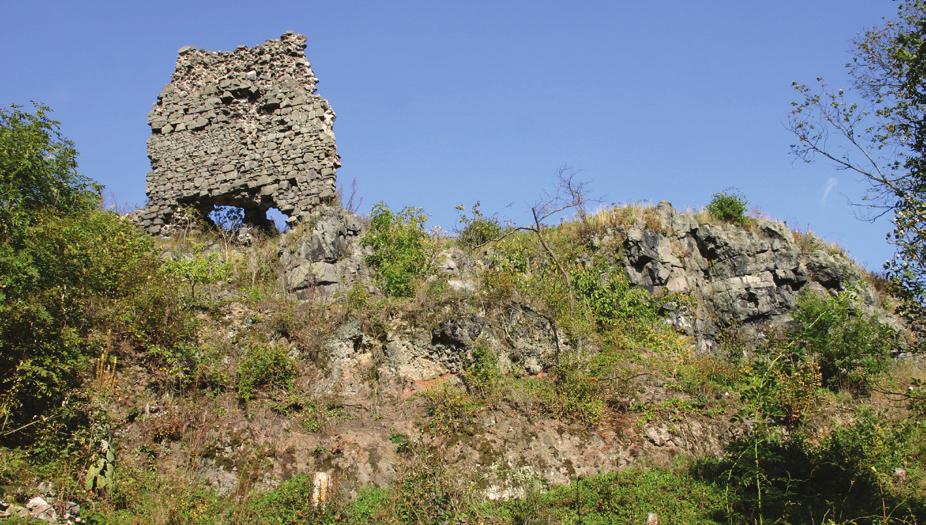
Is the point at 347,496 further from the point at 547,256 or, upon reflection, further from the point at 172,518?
the point at 547,256

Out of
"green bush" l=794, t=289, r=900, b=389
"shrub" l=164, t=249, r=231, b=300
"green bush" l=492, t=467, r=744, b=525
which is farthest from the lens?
"shrub" l=164, t=249, r=231, b=300

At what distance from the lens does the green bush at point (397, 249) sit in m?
16.0

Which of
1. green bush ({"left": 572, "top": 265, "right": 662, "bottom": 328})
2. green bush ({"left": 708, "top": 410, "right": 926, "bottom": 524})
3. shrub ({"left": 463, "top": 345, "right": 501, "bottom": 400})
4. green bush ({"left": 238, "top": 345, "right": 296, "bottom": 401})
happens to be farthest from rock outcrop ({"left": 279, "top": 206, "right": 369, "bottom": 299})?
green bush ({"left": 708, "top": 410, "right": 926, "bottom": 524})

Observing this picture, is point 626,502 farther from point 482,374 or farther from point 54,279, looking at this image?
point 54,279

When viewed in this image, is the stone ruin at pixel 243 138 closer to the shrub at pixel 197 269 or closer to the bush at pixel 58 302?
the shrub at pixel 197 269

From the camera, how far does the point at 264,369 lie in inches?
496

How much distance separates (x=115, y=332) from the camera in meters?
12.5

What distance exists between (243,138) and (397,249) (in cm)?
583

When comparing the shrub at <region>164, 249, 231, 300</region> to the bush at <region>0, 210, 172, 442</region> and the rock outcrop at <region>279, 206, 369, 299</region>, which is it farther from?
the bush at <region>0, 210, 172, 442</region>

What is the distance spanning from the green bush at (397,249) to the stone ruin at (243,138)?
6.41 feet

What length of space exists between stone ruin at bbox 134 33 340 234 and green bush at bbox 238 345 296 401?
22.1ft

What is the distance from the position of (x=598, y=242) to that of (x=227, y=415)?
992 cm

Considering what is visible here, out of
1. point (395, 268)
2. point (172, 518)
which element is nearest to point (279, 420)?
point (172, 518)

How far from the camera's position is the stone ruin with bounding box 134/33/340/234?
63.7 ft
